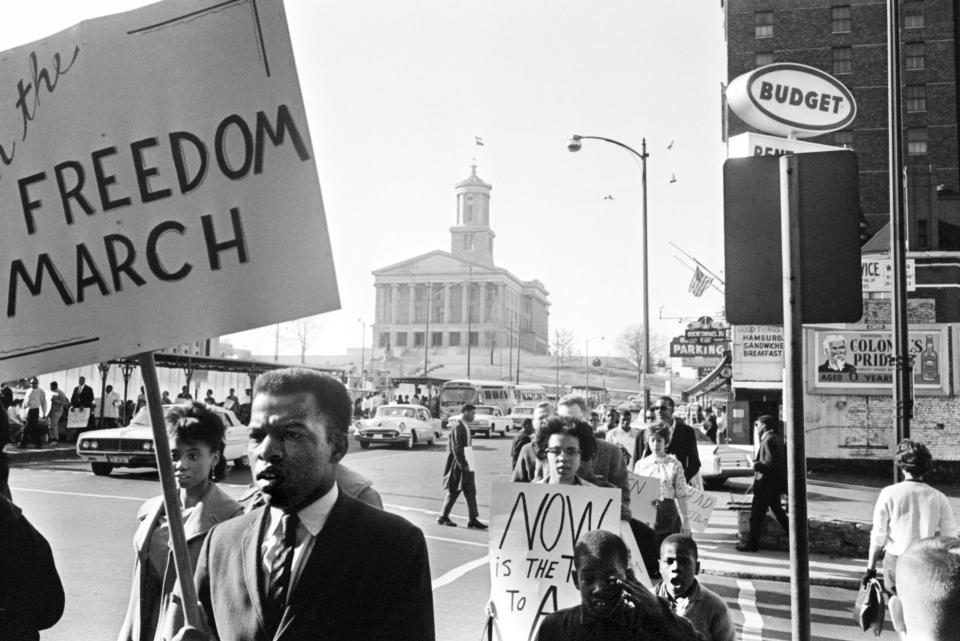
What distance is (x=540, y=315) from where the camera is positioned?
15350 centimetres

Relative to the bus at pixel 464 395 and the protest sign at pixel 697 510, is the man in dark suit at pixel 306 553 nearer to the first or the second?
the protest sign at pixel 697 510

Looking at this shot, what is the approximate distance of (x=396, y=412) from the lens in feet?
105

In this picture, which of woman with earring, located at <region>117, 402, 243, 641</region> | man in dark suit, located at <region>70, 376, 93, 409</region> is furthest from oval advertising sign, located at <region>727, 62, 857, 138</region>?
man in dark suit, located at <region>70, 376, 93, 409</region>

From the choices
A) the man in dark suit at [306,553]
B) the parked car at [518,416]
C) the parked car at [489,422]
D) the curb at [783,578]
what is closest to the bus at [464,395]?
the parked car at [518,416]

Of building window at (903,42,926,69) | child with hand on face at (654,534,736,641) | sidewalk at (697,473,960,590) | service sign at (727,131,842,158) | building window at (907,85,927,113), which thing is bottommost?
sidewalk at (697,473,960,590)

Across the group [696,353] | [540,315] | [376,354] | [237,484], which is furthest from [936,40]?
[540,315]

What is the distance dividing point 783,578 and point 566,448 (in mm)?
5530

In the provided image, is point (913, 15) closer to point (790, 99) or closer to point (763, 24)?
point (763, 24)

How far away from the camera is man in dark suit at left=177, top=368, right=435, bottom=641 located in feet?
7.09

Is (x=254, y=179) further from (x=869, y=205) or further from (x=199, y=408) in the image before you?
(x=869, y=205)

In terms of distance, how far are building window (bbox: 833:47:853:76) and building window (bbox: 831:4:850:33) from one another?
1.02m

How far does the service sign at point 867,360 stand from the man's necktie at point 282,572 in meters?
24.2

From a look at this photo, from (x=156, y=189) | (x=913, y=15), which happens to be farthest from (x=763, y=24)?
(x=156, y=189)

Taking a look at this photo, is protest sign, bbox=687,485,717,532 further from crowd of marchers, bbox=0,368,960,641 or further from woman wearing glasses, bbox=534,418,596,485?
crowd of marchers, bbox=0,368,960,641
